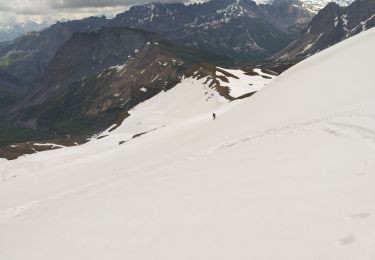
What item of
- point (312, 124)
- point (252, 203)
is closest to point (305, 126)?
point (312, 124)

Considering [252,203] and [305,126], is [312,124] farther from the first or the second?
[252,203]

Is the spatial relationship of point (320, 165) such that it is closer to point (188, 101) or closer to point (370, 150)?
point (370, 150)

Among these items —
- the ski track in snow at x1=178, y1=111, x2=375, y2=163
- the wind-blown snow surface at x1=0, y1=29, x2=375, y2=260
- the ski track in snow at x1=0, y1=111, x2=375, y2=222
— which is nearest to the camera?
the wind-blown snow surface at x1=0, y1=29, x2=375, y2=260

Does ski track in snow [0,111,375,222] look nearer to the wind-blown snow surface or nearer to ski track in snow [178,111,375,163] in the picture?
ski track in snow [178,111,375,163]

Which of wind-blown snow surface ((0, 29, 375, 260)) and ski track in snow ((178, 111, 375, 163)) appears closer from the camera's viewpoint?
wind-blown snow surface ((0, 29, 375, 260))

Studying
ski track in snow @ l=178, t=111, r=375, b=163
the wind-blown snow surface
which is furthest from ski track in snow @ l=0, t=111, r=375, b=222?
the wind-blown snow surface

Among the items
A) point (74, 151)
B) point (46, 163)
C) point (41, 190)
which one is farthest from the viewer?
point (74, 151)

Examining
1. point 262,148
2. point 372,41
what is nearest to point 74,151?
point 372,41

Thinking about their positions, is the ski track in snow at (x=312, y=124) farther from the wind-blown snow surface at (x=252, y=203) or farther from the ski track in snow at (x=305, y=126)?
the wind-blown snow surface at (x=252, y=203)

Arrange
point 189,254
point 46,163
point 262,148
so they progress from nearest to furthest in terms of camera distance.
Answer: point 189,254 < point 262,148 < point 46,163

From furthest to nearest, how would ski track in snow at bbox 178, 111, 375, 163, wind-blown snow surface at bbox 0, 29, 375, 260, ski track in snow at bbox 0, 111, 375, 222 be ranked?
ski track in snow at bbox 0, 111, 375, 222, ski track in snow at bbox 178, 111, 375, 163, wind-blown snow surface at bbox 0, 29, 375, 260

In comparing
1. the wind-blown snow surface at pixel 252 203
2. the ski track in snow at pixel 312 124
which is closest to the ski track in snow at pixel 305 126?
the ski track in snow at pixel 312 124
